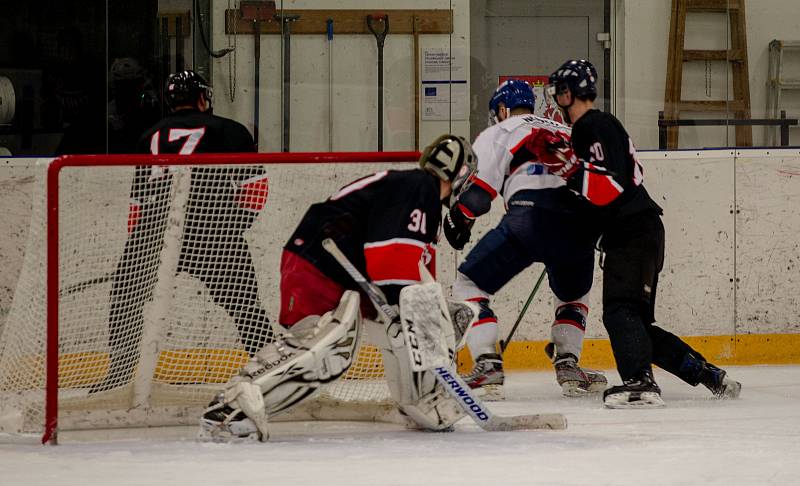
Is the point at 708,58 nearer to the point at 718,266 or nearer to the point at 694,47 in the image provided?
the point at 694,47

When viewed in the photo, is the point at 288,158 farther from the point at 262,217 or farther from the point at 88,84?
the point at 88,84

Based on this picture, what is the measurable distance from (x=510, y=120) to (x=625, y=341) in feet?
3.02

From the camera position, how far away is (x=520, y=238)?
4.73 m

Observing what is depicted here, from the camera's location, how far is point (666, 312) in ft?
18.6

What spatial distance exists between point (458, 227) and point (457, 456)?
141cm

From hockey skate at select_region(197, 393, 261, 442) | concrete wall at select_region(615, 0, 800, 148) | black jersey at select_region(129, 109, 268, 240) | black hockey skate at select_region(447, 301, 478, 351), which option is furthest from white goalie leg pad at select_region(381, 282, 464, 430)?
concrete wall at select_region(615, 0, 800, 148)

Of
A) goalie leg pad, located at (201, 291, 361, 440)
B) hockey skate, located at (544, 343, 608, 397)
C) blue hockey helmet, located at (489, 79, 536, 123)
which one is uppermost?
blue hockey helmet, located at (489, 79, 536, 123)

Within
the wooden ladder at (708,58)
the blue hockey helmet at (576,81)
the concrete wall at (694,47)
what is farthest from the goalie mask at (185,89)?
the wooden ladder at (708,58)

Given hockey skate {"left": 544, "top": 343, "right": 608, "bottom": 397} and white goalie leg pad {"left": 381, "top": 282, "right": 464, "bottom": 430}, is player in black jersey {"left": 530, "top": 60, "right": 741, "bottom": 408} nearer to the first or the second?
hockey skate {"left": 544, "top": 343, "right": 608, "bottom": 397}

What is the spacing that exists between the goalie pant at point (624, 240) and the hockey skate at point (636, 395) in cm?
2

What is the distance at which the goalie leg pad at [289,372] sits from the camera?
3479mm

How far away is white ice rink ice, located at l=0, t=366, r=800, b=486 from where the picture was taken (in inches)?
123

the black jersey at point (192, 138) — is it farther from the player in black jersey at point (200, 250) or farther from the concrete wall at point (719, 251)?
the concrete wall at point (719, 251)

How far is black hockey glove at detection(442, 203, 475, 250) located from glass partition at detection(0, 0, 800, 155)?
1.31 metres
